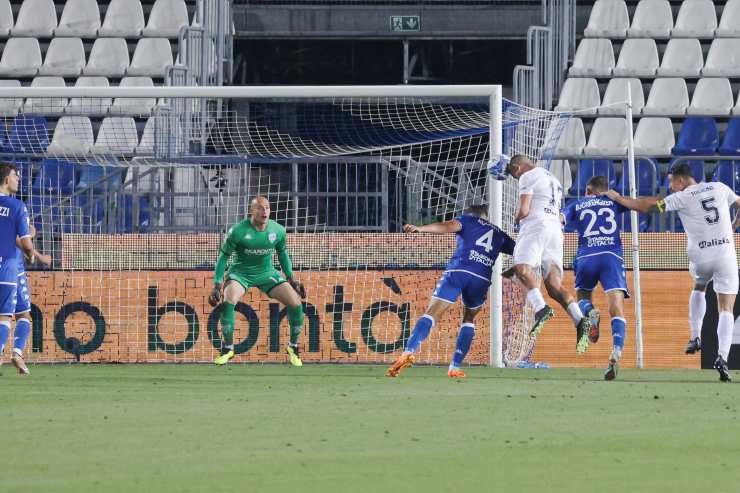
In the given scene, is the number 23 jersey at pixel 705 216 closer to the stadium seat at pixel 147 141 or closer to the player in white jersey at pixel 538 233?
the player in white jersey at pixel 538 233

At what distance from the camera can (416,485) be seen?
532 cm

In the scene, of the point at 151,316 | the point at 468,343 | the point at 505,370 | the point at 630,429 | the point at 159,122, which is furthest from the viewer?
the point at 159,122

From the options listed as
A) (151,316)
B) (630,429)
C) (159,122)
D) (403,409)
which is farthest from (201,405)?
(159,122)

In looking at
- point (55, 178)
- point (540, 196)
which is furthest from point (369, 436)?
point (55, 178)

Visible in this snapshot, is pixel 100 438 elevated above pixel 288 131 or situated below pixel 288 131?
below

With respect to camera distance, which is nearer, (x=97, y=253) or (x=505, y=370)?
(x=505, y=370)

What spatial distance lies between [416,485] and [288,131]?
15.1 meters

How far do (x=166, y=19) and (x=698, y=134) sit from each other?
896cm

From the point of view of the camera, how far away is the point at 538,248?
12.7m

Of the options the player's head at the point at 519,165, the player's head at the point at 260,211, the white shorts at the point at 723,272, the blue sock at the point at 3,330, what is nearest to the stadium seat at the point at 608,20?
the player's head at the point at 260,211

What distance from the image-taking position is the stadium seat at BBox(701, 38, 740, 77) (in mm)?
21609

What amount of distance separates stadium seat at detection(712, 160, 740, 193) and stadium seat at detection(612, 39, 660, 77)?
4200 millimetres

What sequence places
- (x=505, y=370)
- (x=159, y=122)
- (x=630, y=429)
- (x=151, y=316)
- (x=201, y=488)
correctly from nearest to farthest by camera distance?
(x=201, y=488)
(x=630, y=429)
(x=505, y=370)
(x=151, y=316)
(x=159, y=122)

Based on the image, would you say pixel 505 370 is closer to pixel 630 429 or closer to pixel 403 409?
pixel 403 409
